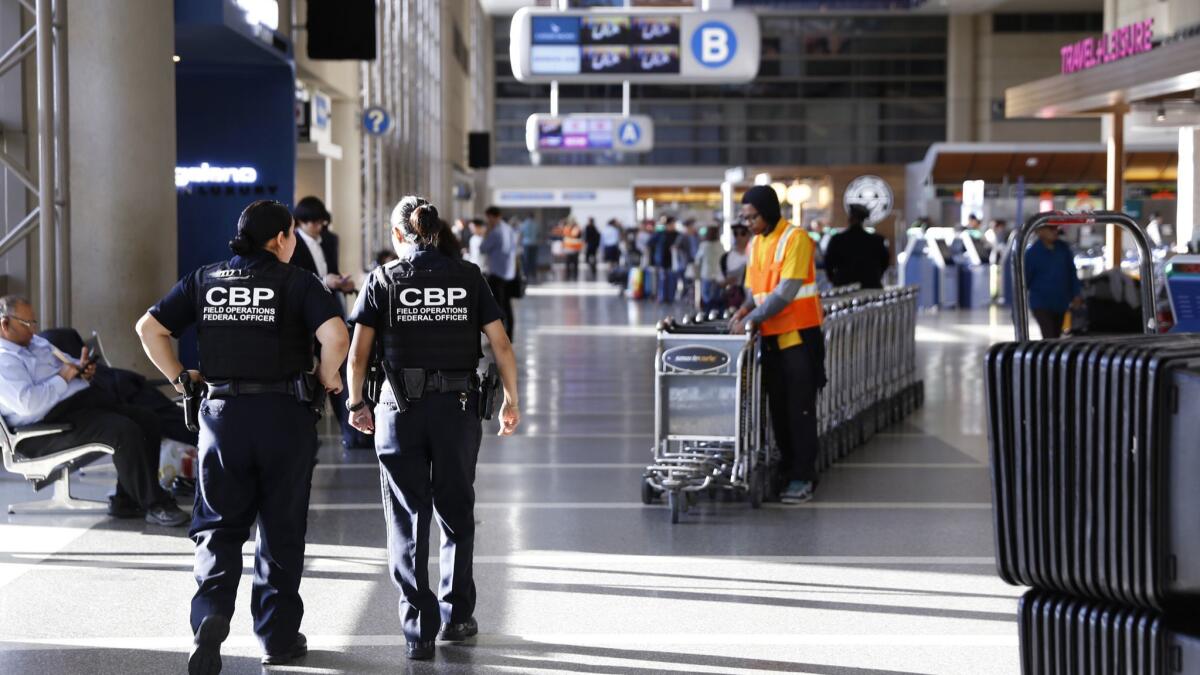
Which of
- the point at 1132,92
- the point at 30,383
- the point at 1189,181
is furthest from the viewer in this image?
the point at 1189,181

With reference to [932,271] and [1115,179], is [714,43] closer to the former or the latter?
[1115,179]

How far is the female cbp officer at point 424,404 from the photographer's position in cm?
581

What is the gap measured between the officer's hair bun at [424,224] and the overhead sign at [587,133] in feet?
107

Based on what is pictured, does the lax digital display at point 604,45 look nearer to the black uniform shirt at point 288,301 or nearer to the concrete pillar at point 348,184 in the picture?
the concrete pillar at point 348,184

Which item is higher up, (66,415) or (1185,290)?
(1185,290)

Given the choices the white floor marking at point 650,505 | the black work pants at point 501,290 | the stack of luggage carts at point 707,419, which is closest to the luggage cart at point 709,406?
the stack of luggage carts at point 707,419

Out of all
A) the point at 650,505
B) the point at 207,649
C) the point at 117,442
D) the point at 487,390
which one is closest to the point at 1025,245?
the point at 487,390

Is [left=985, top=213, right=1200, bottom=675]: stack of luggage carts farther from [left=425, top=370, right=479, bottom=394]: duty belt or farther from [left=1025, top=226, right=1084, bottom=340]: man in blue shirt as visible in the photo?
[left=1025, top=226, right=1084, bottom=340]: man in blue shirt

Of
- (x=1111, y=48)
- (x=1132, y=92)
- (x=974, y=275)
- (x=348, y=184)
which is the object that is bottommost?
(x=974, y=275)

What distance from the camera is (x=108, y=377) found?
9.27 metres

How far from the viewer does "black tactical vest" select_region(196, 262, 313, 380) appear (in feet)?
18.3

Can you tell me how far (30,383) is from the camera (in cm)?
844

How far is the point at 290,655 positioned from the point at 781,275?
3.98 metres

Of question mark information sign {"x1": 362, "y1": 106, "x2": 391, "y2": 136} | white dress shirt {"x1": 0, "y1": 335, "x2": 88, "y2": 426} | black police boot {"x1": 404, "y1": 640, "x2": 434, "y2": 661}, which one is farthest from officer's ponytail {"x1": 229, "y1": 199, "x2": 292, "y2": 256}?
question mark information sign {"x1": 362, "y1": 106, "x2": 391, "y2": 136}
